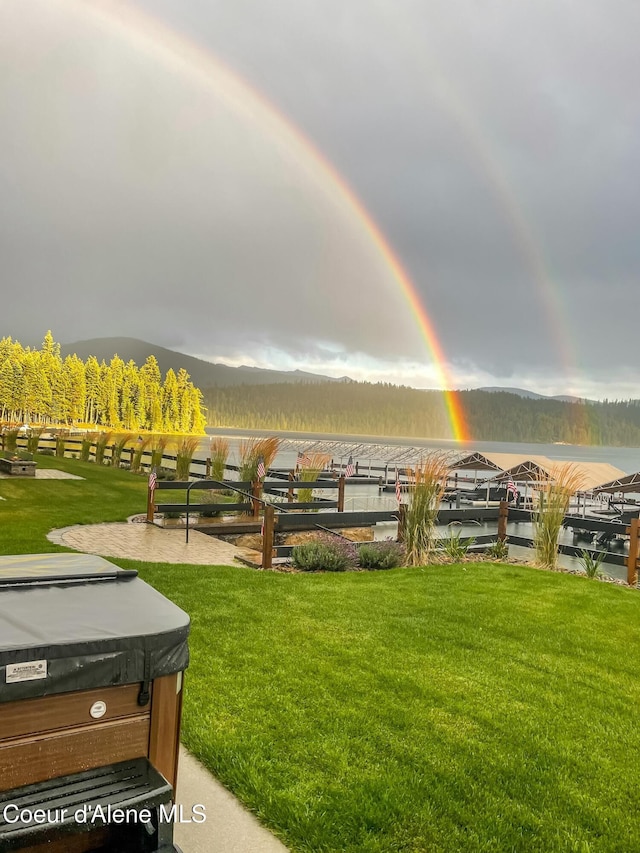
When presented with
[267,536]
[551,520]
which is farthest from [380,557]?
[551,520]

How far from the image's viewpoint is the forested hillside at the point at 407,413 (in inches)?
5162

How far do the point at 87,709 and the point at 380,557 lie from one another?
6.90 m

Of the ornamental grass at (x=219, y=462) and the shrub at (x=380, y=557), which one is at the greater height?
the ornamental grass at (x=219, y=462)

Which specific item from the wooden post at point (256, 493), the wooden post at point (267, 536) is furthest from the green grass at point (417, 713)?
the wooden post at point (256, 493)

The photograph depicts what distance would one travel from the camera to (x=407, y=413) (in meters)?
142

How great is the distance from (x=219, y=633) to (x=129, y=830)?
310 cm

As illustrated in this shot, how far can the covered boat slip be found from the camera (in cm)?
167

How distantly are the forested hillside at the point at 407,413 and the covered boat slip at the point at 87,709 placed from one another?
127111mm

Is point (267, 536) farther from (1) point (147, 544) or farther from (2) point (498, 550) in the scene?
(2) point (498, 550)

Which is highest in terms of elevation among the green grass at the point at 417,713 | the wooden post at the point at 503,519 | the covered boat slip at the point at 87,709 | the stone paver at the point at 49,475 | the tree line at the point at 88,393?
the tree line at the point at 88,393

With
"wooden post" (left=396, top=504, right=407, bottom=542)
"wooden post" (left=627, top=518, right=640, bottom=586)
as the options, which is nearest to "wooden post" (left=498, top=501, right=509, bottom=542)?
"wooden post" (left=396, top=504, right=407, bottom=542)

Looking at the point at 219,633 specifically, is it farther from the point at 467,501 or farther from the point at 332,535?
the point at 467,501

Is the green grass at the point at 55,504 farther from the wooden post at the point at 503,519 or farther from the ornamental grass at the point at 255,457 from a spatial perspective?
the wooden post at the point at 503,519

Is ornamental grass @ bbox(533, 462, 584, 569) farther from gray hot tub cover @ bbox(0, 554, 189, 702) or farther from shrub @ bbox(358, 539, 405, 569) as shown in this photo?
gray hot tub cover @ bbox(0, 554, 189, 702)
